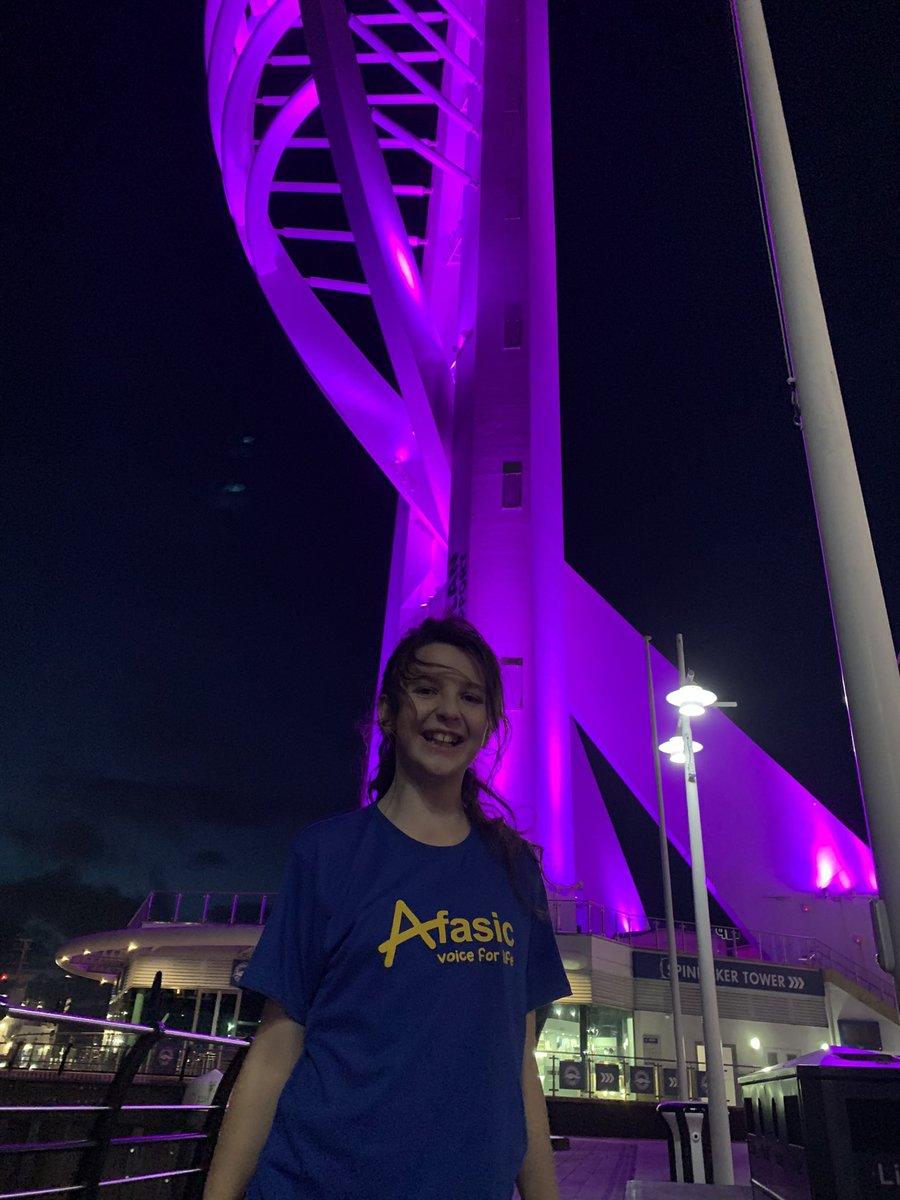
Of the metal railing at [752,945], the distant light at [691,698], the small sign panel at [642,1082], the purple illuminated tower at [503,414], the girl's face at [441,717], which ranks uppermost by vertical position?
the purple illuminated tower at [503,414]

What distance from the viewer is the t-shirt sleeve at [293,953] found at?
1788 millimetres

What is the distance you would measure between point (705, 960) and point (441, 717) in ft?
35.1

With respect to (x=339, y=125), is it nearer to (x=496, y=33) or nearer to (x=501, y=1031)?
(x=496, y=33)

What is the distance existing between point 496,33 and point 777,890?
2932 cm

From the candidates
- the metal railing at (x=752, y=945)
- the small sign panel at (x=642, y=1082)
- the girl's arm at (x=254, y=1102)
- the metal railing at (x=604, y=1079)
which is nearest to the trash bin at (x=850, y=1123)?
the girl's arm at (x=254, y=1102)

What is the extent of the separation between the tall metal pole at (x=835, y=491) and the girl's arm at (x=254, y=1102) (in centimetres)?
241

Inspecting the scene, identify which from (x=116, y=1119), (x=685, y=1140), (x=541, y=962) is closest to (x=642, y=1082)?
(x=685, y=1140)

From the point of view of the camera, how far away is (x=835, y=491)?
4.04 metres

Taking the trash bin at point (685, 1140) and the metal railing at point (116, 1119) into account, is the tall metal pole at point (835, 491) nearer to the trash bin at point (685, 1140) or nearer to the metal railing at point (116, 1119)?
the metal railing at point (116, 1119)

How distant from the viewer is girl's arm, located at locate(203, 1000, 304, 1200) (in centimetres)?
165

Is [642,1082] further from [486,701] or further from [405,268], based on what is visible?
[405,268]

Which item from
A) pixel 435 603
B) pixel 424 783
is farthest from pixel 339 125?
pixel 424 783

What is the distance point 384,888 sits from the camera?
6.08ft

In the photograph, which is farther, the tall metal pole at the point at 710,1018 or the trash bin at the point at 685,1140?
the tall metal pole at the point at 710,1018
